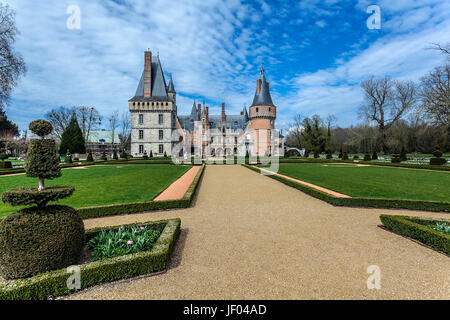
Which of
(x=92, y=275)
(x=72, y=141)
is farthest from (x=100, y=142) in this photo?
(x=92, y=275)

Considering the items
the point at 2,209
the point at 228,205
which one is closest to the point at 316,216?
the point at 228,205

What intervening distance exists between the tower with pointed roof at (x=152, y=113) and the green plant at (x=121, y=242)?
1489 inches

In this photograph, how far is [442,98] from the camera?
74.2 ft

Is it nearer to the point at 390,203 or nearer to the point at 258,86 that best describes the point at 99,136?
the point at 258,86

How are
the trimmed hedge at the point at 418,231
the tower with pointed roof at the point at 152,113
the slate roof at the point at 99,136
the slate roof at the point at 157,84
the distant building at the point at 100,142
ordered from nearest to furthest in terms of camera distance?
the trimmed hedge at the point at 418,231 < the tower with pointed roof at the point at 152,113 < the slate roof at the point at 157,84 < the distant building at the point at 100,142 < the slate roof at the point at 99,136

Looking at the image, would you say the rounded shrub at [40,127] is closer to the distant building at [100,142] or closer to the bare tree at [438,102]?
the bare tree at [438,102]

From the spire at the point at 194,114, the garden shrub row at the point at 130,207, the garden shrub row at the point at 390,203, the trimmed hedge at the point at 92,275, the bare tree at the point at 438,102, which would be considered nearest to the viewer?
the trimmed hedge at the point at 92,275

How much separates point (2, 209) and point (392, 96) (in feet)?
163

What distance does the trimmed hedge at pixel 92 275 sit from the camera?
260 cm

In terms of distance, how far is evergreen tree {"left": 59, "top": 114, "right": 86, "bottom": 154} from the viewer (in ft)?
117

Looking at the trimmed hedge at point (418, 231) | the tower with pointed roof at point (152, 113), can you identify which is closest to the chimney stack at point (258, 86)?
the tower with pointed roof at point (152, 113)

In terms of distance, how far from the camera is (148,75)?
1550 inches

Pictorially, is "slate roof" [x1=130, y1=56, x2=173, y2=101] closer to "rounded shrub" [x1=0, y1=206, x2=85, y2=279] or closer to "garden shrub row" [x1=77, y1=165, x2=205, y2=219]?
"garden shrub row" [x1=77, y1=165, x2=205, y2=219]
